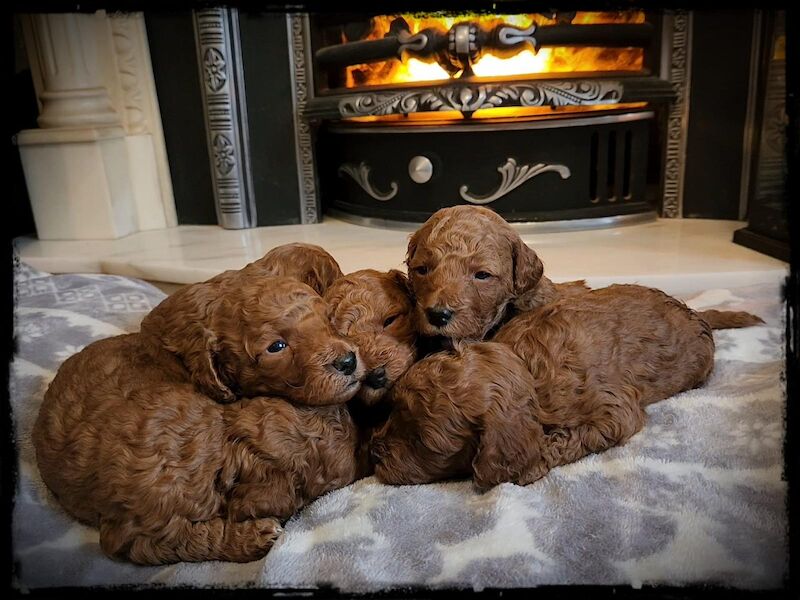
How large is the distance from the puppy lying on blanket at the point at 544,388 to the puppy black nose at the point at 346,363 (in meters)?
0.09

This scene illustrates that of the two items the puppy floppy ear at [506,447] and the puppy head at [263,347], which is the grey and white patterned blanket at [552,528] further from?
the puppy head at [263,347]

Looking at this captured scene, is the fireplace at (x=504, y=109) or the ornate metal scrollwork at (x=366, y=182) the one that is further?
the ornate metal scrollwork at (x=366, y=182)

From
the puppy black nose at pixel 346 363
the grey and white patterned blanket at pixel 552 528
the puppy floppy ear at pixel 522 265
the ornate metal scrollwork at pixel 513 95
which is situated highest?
the ornate metal scrollwork at pixel 513 95

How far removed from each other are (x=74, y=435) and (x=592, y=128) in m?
1.97

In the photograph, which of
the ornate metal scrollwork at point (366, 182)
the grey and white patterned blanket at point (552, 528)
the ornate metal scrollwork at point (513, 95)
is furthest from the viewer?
the ornate metal scrollwork at point (366, 182)

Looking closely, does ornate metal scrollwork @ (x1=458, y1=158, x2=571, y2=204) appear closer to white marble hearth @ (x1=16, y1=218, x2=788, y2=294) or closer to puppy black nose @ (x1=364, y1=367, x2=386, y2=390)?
white marble hearth @ (x1=16, y1=218, x2=788, y2=294)

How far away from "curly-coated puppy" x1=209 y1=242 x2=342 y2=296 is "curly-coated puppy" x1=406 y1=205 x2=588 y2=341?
179mm

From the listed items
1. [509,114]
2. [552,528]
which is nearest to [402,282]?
[552,528]

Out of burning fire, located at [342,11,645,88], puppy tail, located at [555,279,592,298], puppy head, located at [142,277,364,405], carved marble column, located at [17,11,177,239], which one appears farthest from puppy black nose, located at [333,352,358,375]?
carved marble column, located at [17,11,177,239]

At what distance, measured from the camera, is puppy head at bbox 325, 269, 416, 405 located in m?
1.07

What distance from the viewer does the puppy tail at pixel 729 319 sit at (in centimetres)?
154

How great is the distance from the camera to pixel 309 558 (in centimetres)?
92

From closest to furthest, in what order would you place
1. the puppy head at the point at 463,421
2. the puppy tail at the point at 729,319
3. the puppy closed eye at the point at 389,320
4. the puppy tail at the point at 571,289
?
the puppy head at the point at 463,421 → the puppy closed eye at the point at 389,320 → the puppy tail at the point at 571,289 → the puppy tail at the point at 729,319

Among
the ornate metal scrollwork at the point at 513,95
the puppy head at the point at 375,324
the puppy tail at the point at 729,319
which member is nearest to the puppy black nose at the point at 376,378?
the puppy head at the point at 375,324
